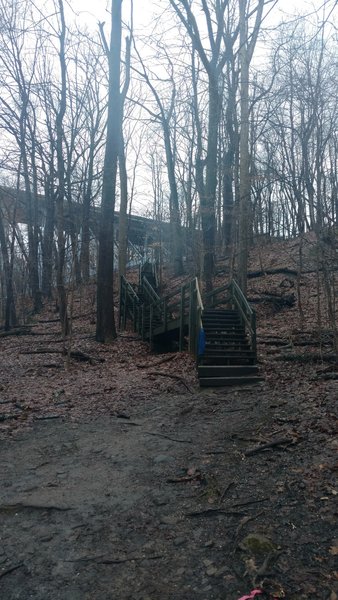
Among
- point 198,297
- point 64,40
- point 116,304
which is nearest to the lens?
point 198,297

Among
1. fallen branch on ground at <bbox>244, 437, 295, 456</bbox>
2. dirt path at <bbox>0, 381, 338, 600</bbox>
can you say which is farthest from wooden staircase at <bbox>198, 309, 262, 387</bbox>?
fallen branch on ground at <bbox>244, 437, 295, 456</bbox>

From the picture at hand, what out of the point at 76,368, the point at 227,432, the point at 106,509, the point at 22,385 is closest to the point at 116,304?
the point at 76,368

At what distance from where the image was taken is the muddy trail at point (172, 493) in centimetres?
357

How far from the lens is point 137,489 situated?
511 centimetres

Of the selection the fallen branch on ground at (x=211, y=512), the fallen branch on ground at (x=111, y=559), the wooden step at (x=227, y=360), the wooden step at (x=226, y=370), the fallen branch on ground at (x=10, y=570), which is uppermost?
the wooden step at (x=227, y=360)

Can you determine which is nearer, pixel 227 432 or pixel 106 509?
pixel 106 509

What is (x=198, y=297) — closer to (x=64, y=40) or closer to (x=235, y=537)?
(x=235, y=537)

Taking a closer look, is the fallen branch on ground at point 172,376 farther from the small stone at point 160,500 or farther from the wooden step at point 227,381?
the small stone at point 160,500

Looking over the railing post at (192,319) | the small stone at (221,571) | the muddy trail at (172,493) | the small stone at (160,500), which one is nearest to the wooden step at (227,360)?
the muddy trail at (172,493)

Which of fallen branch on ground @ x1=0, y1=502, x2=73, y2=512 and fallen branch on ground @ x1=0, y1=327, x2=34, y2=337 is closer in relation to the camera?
fallen branch on ground @ x1=0, y1=502, x2=73, y2=512

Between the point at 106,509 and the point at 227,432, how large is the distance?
2248mm

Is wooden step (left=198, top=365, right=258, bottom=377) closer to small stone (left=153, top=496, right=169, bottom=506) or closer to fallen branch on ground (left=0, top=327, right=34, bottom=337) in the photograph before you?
small stone (left=153, top=496, right=169, bottom=506)

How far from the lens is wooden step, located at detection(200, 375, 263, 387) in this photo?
29.7ft

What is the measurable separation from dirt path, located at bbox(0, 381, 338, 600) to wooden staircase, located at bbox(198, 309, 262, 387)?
180cm
